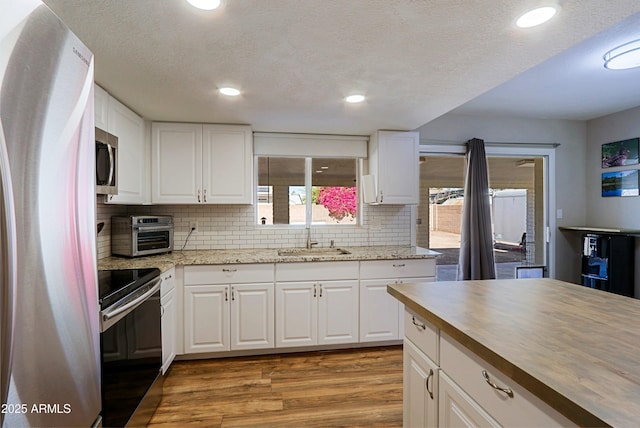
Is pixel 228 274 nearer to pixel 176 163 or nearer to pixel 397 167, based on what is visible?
pixel 176 163

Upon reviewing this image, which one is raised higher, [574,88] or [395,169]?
[574,88]

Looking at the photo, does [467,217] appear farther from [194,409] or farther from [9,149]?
[9,149]

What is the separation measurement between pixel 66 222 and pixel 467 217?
12.2 ft

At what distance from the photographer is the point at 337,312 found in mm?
2984

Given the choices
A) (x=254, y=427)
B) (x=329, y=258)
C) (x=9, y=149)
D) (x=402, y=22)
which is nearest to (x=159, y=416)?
(x=254, y=427)

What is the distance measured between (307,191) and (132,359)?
2374 mm

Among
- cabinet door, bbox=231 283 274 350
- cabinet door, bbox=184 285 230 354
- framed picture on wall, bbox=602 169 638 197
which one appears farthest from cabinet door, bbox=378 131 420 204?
framed picture on wall, bbox=602 169 638 197

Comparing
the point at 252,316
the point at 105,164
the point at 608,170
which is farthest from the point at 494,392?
the point at 608,170

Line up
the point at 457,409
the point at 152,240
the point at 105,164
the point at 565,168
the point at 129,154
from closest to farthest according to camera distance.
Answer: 1. the point at 457,409
2. the point at 105,164
3. the point at 129,154
4. the point at 152,240
5. the point at 565,168

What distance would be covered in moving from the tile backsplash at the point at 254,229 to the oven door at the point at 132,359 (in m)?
1.26

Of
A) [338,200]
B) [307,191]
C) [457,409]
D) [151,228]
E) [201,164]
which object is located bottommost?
[457,409]

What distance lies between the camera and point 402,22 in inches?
56.6

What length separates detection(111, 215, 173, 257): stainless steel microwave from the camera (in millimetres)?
2678

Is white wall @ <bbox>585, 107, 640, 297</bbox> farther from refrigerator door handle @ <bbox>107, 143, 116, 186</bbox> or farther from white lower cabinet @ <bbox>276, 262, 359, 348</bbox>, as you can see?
refrigerator door handle @ <bbox>107, 143, 116, 186</bbox>
